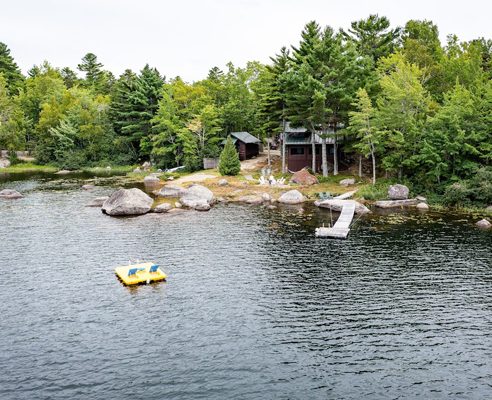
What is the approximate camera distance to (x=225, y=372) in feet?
65.7

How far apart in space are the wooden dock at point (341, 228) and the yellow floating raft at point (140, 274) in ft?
48.8

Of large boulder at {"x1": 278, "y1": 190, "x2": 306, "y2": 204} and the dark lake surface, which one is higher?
large boulder at {"x1": 278, "y1": 190, "x2": 306, "y2": 204}

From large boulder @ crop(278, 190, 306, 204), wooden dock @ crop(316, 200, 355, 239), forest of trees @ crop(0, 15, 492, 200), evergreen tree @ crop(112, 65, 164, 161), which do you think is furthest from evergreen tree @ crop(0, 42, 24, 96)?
wooden dock @ crop(316, 200, 355, 239)

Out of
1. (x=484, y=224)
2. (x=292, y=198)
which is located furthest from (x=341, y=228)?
(x=292, y=198)

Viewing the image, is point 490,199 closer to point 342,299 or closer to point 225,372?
point 342,299

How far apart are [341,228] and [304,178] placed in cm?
2206

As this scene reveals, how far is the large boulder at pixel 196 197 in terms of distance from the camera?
52.8 metres

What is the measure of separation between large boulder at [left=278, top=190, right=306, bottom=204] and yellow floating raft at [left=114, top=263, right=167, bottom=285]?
25.5m

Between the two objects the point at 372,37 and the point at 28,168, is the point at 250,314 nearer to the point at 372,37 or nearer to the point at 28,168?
the point at 372,37

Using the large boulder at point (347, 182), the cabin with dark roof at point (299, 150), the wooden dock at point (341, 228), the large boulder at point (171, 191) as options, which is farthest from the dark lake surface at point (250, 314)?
the cabin with dark roof at point (299, 150)

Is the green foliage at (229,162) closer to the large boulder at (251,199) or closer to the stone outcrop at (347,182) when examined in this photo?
the large boulder at (251,199)

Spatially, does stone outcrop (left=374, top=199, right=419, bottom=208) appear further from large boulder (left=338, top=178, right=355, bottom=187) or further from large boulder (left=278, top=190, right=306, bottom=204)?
large boulder (left=338, top=178, right=355, bottom=187)

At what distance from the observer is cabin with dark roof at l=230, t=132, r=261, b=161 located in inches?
3349

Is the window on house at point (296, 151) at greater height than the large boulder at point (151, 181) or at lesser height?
greater
